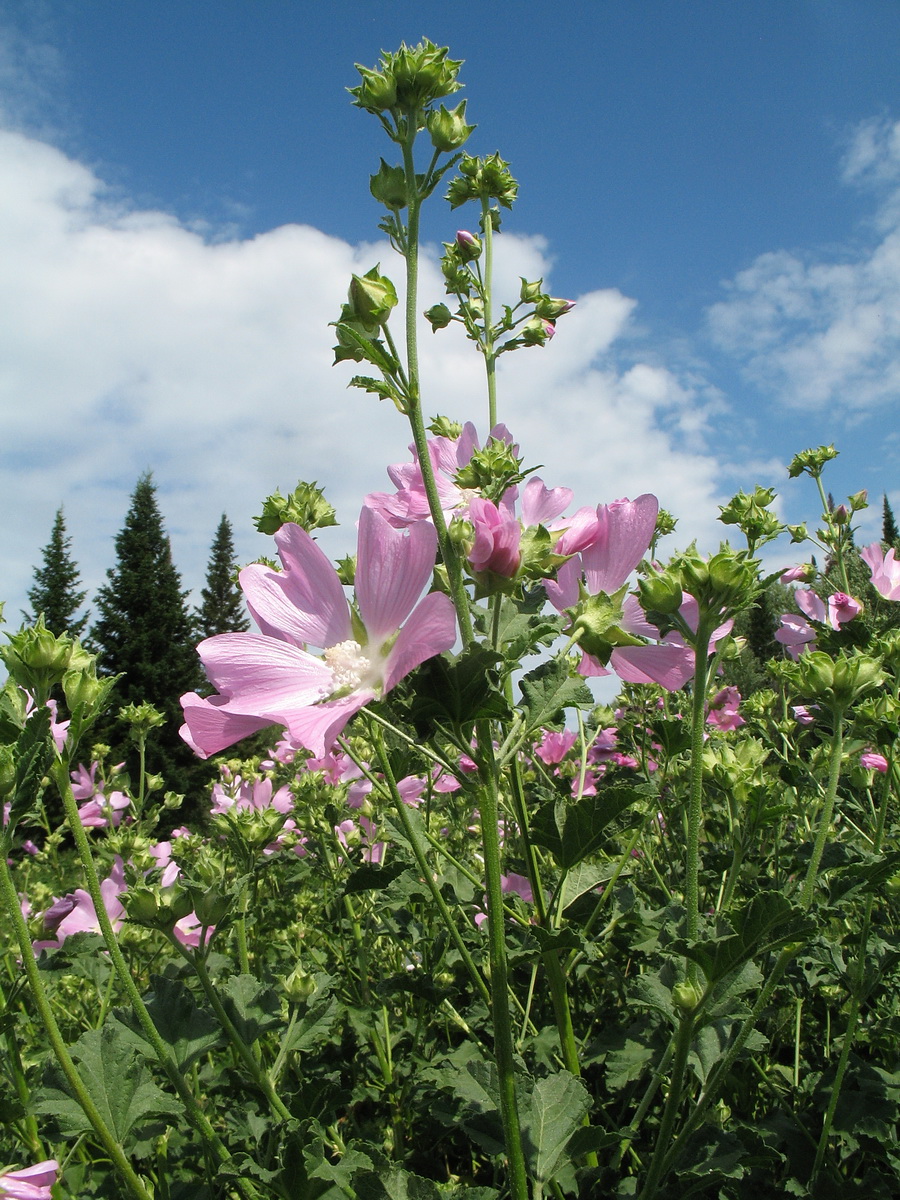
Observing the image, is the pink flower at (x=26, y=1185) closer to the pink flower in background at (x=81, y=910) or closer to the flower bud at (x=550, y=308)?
the pink flower in background at (x=81, y=910)

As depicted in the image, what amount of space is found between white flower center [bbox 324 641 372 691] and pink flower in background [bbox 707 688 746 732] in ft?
8.73

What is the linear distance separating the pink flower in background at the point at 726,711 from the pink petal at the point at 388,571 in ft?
8.76

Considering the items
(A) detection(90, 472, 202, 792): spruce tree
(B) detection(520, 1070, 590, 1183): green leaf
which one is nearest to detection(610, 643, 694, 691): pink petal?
(B) detection(520, 1070, 590, 1183): green leaf

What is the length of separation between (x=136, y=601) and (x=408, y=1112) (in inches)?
1142

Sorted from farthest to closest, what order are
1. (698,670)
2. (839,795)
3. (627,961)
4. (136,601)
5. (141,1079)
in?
1. (136,601)
2. (839,795)
3. (627,961)
4. (141,1079)
5. (698,670)

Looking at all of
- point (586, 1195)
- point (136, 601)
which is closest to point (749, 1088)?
point (586, 1195)

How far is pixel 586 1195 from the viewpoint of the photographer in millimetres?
1422

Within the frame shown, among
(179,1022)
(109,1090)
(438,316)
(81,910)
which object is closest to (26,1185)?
(109,1090)

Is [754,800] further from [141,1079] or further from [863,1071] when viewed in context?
[141,1079]

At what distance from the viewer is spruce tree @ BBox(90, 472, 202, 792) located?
26.0 metres

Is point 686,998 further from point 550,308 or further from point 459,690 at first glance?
point 550,308

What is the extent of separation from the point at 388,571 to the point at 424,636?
192 millimetres

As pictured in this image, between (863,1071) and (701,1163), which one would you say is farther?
(863,1071)

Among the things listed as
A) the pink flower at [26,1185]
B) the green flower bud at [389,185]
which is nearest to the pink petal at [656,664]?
the green flower bud at [389,185]
